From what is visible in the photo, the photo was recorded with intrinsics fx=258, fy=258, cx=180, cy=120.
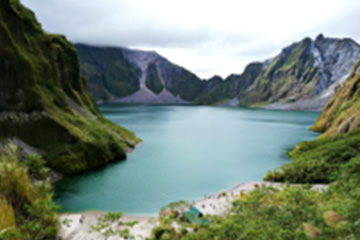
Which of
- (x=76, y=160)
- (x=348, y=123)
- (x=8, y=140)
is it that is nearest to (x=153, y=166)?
(x=76, y=160)

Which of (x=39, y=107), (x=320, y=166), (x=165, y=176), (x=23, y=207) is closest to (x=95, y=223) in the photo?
(x=23, y=207)

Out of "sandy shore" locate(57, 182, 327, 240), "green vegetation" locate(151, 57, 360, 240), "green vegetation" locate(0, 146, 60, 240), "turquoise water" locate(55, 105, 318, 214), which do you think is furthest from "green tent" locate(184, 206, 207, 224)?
"green vegetation" locate(0, 146, 60, 240)

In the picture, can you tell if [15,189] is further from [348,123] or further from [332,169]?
[348,123]

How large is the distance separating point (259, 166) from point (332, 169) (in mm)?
12265

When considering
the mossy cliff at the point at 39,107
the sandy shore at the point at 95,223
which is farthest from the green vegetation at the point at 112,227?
the mossy cliff at the point at 39,107

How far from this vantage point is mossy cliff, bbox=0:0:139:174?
25219 millimetres

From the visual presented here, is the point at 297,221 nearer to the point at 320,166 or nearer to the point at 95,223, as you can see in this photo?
the point at 95,223

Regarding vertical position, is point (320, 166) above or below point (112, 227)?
above

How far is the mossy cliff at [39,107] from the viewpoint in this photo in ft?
82.7

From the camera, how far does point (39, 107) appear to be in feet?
91.7

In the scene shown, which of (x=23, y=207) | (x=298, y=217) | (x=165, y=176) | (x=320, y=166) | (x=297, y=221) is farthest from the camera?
(x=165, y=176)

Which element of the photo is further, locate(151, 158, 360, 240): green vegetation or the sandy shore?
the sandy shore

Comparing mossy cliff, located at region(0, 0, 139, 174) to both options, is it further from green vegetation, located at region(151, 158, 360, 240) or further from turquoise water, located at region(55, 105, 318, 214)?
green vegetation, located at region(151, 158, 360, 240)

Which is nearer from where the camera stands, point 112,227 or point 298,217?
point 298,217
